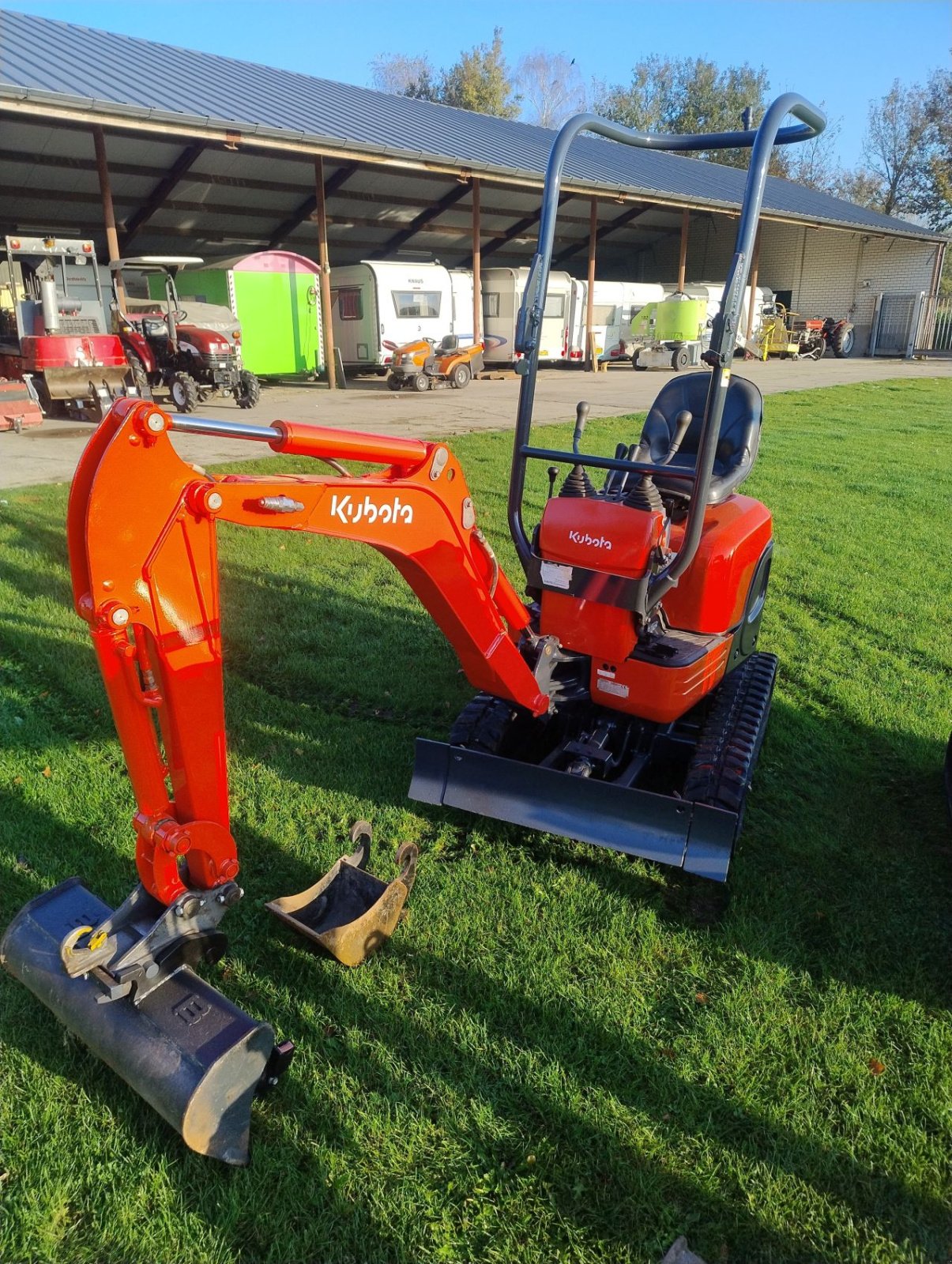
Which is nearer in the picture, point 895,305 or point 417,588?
point 417,588

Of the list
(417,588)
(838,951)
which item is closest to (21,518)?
(417,588)

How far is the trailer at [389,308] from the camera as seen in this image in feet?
70.2

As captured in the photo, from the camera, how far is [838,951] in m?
3.11

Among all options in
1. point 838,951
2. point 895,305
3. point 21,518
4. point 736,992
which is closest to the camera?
point 736,992

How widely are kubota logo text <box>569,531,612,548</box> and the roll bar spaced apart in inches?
8.7

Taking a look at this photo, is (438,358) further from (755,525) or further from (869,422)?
(755,525)

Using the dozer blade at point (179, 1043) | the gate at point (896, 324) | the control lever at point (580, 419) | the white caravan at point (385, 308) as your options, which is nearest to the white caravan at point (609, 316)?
the white caravan at point (385, 308)

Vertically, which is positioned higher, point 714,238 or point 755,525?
point 714,238

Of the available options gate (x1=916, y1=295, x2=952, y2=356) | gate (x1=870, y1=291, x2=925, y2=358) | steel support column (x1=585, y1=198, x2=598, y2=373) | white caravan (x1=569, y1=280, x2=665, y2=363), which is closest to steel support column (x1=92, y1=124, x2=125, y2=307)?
steel support column (x1=585, y1=198, x2=598, y2=373)

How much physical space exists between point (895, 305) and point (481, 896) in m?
37.7

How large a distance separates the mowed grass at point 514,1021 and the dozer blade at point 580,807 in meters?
0.22

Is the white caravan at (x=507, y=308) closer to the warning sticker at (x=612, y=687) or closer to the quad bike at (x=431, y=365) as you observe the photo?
the quad bike at (x=431, y=365)

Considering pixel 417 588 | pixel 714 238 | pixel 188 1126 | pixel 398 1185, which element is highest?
pixel 714 238

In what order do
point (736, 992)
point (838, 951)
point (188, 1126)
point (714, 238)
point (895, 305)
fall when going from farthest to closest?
point (714, 238) < point (895, 305) < point (838, 951) < point (736, 992) < point (188, 1126)
